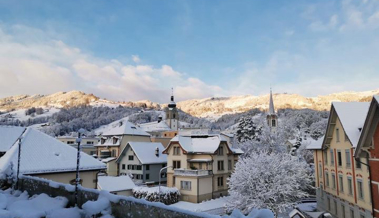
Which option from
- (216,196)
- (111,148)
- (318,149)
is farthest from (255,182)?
(111,148)

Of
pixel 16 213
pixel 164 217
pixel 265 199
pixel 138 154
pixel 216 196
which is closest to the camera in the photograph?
pixel 164 217

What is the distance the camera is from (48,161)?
69.2ft

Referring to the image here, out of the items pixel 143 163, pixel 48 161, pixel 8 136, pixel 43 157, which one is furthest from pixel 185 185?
pixel 8 136

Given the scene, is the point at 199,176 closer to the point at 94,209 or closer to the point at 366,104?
the point at 366,104

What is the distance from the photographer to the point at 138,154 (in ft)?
147

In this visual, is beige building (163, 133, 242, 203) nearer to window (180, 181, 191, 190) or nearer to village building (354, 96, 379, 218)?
window (180, 181, 191, 190)

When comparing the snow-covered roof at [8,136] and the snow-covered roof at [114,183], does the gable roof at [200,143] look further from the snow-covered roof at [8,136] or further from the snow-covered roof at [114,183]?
the snow-covered roof at [8,136]

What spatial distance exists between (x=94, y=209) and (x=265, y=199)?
22080 mm

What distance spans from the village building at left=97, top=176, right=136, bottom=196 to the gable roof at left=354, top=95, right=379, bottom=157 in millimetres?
25422

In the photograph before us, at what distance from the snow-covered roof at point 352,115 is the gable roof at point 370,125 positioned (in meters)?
2.80

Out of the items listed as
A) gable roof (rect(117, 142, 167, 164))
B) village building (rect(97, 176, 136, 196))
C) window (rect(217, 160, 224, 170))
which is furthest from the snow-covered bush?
gable roof (rect(117, 142, 167, 164))

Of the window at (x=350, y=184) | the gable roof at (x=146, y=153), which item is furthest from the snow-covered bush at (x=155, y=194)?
the window at (x=350, y=184)

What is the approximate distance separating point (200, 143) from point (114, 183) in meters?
13.8

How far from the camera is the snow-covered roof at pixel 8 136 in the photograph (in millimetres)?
23309
